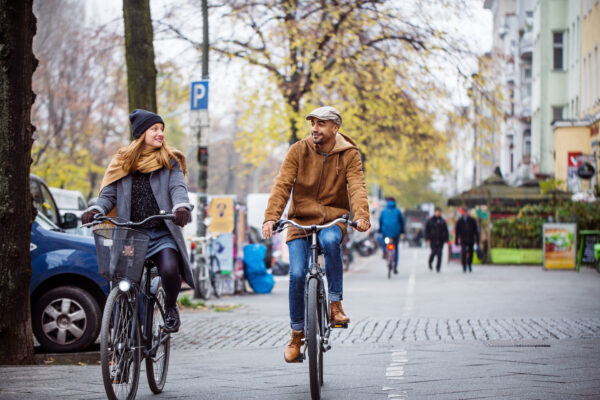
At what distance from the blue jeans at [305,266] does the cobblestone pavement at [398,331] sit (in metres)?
3.09

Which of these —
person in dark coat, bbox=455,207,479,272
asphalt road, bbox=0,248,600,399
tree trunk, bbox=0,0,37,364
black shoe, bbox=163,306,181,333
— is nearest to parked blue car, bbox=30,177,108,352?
tree trunk, bbox=0,0,37,364

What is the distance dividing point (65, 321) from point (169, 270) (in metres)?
3.25

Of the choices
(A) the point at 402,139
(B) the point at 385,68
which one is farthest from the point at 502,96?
(A) the point at 402,139

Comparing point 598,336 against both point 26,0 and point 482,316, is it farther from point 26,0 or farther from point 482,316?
point 26,0

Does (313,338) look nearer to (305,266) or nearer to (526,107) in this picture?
(305,266)

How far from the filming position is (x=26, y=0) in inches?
329

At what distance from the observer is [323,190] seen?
7.25 m

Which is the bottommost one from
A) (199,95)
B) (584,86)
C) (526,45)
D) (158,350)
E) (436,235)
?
(158,350)

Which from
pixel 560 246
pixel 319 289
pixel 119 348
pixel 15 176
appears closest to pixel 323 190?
pixel 319 289

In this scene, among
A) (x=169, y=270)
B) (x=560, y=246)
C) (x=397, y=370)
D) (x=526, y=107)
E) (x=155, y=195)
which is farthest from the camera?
(x=526, y=107)

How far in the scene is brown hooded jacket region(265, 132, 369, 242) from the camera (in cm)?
717

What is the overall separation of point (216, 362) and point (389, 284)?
45.2 ft

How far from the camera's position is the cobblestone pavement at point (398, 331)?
404 inches

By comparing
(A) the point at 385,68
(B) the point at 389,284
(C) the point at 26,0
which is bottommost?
(B) the point at 389,284
